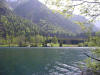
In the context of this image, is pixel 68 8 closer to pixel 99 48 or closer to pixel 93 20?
pixel 93 20

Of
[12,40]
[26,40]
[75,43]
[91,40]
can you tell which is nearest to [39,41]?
[26,40]

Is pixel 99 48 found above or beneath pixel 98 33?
beneath

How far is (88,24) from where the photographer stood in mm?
7324

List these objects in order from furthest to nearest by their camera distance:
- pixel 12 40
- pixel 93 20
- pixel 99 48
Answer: pixel 12 40, pixel 99 48, pixel 93 20

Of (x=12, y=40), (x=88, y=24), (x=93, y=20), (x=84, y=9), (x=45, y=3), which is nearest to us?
(x=45, y=3)

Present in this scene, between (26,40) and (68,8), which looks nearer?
(68,8)

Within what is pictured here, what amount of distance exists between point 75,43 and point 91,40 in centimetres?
17684

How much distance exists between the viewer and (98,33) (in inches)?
348

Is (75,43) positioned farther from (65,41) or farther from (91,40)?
(91,40)

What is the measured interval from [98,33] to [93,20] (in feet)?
7.89

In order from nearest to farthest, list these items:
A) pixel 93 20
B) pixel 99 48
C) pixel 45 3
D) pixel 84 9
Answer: pixel 45 3 → pixel 84 9 → pixel 93 20 → pixel 99 48

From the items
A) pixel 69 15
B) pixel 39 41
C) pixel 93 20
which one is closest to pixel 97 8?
pixel 93 20

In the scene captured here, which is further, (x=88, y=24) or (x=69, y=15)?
(x=88, y=24)

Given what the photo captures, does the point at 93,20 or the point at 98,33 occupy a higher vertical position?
the point at 93,20
